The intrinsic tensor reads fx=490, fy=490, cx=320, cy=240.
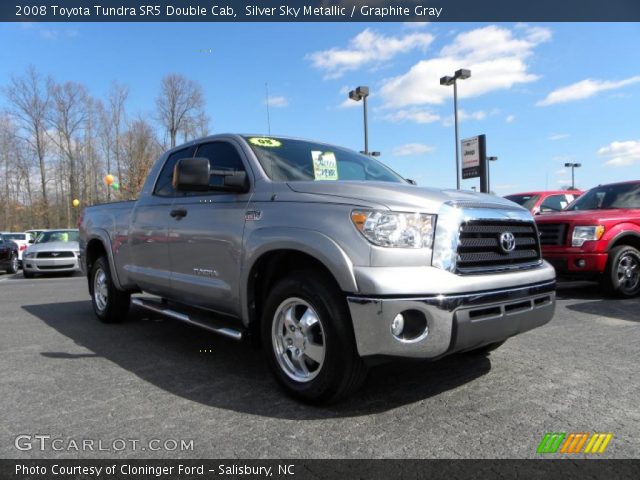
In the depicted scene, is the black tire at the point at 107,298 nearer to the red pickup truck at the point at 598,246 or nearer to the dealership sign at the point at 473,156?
the red pickup truck at the point at 598,246

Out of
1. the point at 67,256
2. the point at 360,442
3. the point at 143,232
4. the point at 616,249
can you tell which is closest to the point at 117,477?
the point at 360,442

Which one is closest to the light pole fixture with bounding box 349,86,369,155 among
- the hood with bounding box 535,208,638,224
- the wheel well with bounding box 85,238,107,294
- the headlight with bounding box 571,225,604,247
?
the hood with bounding box 535,208,638,224

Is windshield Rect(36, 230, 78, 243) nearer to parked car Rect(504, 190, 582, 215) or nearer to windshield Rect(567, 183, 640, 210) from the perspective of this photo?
parked car Rect(504, 190, 582, 215)

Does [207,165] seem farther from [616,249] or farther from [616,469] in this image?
[616,249]

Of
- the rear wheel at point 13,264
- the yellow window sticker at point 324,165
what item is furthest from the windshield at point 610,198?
the rear wheel at point 13,264

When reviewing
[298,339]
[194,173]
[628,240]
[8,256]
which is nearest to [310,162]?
[194,173]

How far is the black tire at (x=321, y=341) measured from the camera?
2.90 m

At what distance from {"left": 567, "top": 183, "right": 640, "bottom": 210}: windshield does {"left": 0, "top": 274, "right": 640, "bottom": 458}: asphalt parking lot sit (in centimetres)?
344

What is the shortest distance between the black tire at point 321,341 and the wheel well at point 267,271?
130 mm

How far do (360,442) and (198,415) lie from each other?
1.08 metres

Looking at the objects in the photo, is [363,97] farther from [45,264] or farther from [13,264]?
[13,264]

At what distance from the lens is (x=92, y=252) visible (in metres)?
6.58

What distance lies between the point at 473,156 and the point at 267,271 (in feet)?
61.3

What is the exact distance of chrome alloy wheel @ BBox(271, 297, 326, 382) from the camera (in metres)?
3.14
